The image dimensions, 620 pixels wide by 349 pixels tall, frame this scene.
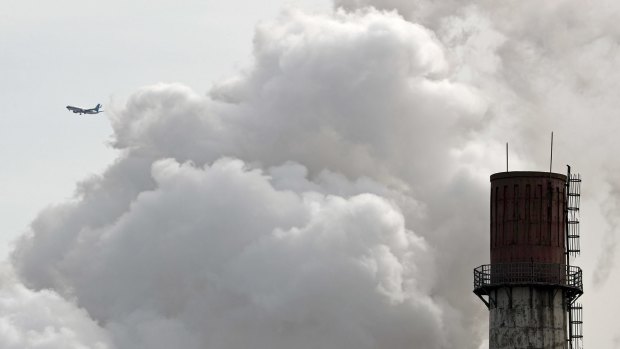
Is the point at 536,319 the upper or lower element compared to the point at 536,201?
lower

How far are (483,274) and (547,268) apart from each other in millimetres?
5582

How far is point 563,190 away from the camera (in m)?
129

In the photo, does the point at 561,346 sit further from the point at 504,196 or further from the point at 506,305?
the point at 504,196

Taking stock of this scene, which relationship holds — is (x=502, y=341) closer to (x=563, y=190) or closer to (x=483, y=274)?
(x=483, y=274)

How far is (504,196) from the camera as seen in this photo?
12825 cm

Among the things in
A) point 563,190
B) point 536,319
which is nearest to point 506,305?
point 536,319

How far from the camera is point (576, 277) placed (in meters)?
126

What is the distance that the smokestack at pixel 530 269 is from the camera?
125m

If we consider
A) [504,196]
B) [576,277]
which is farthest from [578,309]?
[504,196]

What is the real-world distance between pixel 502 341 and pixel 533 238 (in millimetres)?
9002

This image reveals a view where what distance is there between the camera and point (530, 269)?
412ft

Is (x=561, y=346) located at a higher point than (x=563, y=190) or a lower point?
lower

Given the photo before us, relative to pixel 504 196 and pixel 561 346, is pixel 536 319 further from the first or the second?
pixel 504 196

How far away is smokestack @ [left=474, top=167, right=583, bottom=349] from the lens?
125062 mm
